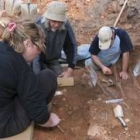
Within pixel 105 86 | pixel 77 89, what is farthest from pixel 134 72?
pixel 77 89

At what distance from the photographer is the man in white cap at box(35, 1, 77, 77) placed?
146 inches

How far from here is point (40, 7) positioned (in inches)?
245

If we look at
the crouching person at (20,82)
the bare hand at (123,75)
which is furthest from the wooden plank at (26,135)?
the bare hand at (123,75)

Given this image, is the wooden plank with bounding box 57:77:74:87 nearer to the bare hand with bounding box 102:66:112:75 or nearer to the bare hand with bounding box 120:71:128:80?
the bare hand with bounding box 102:66:112:75

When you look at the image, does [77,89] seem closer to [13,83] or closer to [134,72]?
[134,72]

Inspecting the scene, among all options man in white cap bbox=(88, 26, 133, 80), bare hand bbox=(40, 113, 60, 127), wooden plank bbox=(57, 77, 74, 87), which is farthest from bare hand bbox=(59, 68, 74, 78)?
bare hand bbox=(40, 113, 60, 127)

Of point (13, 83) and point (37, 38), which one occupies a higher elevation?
point (37, 38)

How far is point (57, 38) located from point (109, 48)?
73 cm

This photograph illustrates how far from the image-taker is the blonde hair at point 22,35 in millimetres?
2584

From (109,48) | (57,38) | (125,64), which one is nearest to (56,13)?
(57,38)

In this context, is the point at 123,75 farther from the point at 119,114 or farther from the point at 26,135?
the point at 26,135

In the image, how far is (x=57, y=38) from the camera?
3.91 meters

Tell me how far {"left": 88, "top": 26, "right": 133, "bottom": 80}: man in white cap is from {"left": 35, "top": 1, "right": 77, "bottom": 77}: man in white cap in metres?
0.29

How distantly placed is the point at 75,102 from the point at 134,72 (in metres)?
0.93
